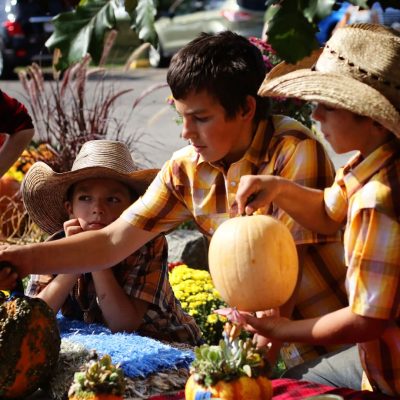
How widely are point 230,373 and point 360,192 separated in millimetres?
553

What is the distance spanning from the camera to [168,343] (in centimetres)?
367

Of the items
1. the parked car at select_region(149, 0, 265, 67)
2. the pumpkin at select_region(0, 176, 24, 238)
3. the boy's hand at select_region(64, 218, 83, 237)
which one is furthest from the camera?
the parked car at select_region(149, 0, 265, 67)

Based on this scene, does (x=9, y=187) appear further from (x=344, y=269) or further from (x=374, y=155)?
(x=374, y=155)

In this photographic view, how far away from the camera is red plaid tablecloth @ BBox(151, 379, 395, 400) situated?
2.52m

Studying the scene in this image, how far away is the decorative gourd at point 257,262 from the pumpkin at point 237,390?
0.22m

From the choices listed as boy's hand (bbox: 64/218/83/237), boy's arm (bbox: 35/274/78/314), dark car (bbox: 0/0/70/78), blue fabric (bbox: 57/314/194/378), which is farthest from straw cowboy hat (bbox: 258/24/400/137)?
dark car (bbox: 0/0/70/78)

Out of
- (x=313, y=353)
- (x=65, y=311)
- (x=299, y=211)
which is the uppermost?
(x=299, y=211)

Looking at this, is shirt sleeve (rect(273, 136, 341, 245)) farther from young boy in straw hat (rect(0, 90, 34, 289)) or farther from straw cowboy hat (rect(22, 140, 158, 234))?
young boy in straw hat (rect(0, 90, 34, 289))

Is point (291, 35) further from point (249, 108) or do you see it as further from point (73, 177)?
point (73, 177)

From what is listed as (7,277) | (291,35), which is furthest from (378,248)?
(7,277)

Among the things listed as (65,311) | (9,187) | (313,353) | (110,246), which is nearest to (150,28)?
(110,246)

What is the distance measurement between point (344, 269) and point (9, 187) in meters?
4.48

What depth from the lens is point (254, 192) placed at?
2.57 meters

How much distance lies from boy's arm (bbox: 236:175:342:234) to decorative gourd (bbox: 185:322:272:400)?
372mm
